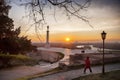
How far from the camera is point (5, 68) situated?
60.7 feet

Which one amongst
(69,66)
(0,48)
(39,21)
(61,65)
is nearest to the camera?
(39,21)

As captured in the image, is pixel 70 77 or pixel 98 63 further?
pixel 98 63

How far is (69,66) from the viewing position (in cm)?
1526

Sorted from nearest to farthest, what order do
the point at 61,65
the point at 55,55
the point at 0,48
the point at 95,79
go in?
the point at 95,79
the point at 61,65
the point at 0,48
the point at 55,55

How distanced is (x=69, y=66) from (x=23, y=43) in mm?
9363

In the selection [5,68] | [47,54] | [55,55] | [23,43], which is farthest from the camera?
[47,54]

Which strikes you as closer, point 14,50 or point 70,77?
point 70,77

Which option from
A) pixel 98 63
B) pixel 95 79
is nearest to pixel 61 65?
pixel 98 63

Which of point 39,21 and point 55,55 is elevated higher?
point 39,21

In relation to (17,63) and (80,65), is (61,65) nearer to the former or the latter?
(80,65)

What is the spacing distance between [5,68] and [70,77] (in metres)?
7.61

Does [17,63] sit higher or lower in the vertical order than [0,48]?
lower

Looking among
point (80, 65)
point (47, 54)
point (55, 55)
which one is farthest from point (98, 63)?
point (47, 54)

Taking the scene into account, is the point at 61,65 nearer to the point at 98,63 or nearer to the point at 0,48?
the point at 98,63
